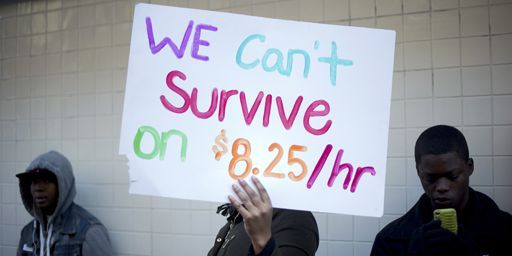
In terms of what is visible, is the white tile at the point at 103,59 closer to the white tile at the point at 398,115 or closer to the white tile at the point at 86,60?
the white tile at the point at 86,60

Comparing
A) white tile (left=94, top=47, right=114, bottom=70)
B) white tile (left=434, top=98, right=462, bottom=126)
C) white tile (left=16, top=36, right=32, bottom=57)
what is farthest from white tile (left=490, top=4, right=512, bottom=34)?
white tile (left=16, top=36, right=32, bottom=57)

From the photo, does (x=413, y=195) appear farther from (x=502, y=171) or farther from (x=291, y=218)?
(x=291, y=218)

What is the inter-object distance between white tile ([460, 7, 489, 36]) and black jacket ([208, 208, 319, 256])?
196 cm

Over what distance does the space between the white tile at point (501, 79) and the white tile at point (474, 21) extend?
9.7 inches

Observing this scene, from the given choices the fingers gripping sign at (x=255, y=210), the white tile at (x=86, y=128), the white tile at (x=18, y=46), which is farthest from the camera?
the white tile at (x=18, y=46)

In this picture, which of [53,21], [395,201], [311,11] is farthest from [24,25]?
[395,201]

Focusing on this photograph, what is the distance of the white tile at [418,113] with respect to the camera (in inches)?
129

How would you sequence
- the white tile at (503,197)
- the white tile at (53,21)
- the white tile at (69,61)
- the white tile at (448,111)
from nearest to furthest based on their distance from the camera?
the white tile at (503,197)
the white tile at (448,111)
the white tile at (69,61)
the white tile at (53,21)

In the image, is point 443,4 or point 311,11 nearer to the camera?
point 443,4

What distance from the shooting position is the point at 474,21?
3.21 m

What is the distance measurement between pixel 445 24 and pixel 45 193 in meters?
3.15

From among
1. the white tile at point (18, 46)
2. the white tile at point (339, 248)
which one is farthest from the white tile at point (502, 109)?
the white tile at point (18, 46)

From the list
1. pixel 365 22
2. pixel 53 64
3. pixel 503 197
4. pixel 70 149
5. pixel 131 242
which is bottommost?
pixel 131 242

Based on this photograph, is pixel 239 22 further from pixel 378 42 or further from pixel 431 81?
pixel 431 81
